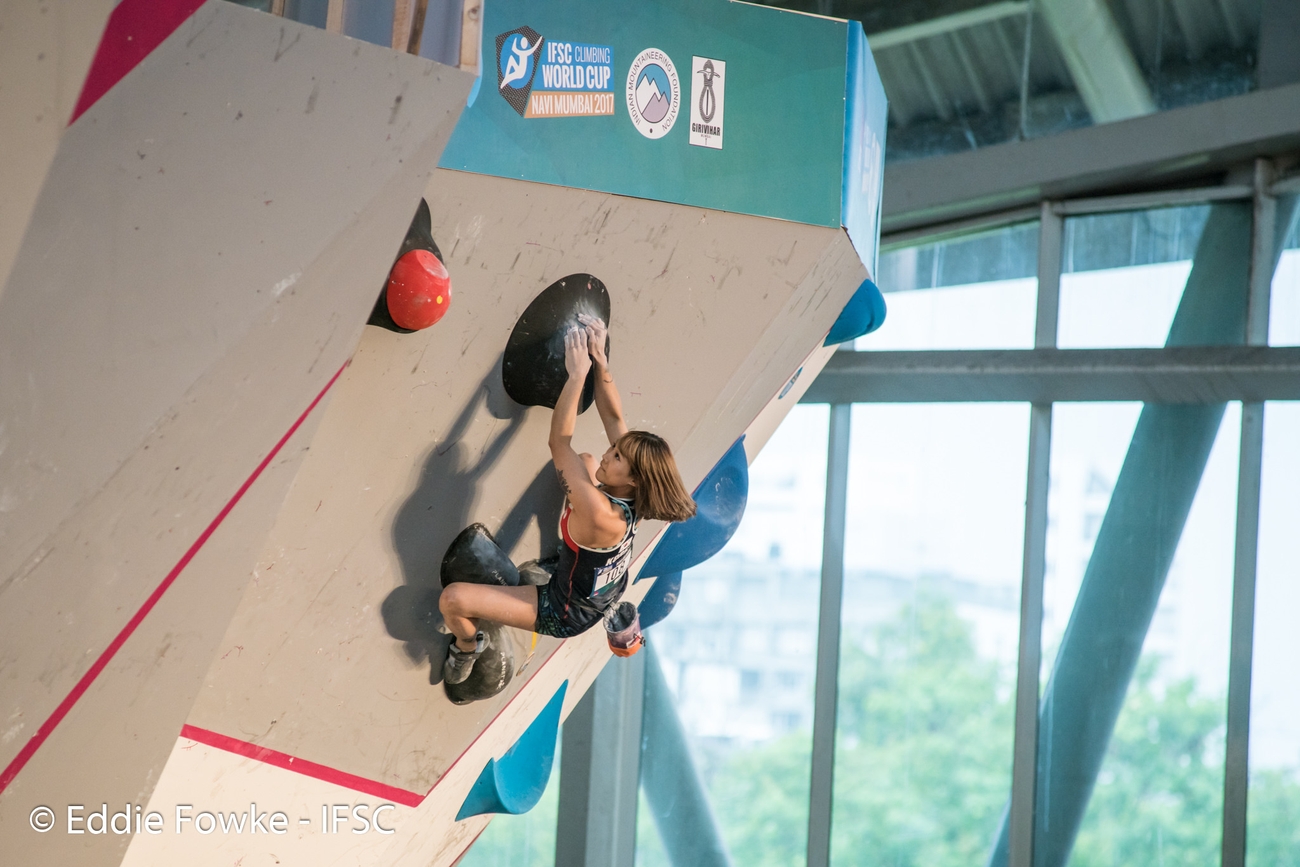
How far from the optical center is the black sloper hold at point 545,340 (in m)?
2.32

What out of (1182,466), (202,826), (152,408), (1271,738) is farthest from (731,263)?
(1271,738)

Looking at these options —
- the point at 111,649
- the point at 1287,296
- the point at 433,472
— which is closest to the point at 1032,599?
the point at 1287,296

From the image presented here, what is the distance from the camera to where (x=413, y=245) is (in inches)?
80.7

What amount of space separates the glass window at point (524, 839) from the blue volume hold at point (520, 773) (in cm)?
357

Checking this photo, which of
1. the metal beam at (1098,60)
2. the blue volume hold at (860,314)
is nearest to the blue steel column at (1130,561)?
the metal beam at (1098,60)

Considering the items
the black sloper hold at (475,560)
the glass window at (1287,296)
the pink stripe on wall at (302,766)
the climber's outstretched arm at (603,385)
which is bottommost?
the pink stripe on wall at (302,766)

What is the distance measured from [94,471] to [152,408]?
114 mm

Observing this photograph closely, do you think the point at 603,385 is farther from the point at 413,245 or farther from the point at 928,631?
the point at 928,631

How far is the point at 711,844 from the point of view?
6.77 meters

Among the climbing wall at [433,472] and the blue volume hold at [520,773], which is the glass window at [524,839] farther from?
the climbing wall at [433,472]

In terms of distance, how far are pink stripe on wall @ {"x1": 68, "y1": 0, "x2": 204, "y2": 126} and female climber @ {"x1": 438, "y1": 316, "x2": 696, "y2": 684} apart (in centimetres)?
103

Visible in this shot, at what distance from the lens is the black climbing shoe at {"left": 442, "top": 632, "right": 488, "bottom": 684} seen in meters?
2.54

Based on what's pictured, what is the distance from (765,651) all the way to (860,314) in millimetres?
3771

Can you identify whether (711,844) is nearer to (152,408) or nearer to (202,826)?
(202,826)
